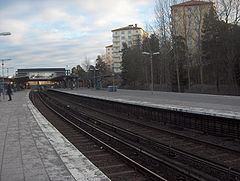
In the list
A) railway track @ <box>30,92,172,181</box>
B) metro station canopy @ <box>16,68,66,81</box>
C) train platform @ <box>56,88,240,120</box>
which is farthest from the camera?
metro station canopy @ <box>16,68,66,81</box>

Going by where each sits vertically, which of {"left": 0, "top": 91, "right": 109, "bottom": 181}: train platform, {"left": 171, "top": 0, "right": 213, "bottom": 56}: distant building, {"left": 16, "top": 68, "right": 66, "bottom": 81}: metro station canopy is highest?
{"left": 171, "top": 0, "right": 213, "bottom": 56}: distant building

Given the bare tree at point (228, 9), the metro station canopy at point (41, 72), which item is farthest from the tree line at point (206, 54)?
the metro station canopy at point (41, 72)

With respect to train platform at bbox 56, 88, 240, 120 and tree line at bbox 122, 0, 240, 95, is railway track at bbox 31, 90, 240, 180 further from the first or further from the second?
tree line at bbox 122, 0, 240, 95

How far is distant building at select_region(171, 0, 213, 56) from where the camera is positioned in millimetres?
60312

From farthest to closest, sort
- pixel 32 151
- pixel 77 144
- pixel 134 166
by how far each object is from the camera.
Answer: pixel 77 144 < pixel 32 151 < pixel 134 166

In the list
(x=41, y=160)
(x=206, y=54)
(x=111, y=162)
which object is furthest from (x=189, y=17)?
(x=41, y=160)

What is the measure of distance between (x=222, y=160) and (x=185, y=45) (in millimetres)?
54523

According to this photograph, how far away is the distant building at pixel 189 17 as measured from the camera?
60.3 metres

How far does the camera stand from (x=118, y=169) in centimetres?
1067

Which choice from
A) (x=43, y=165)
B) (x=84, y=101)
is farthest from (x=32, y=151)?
(x=84, y=101)

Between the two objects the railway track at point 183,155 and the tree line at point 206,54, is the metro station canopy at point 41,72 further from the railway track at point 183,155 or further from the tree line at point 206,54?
the railway track at point 183,155

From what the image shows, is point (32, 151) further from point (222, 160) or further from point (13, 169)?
point (222, 160)

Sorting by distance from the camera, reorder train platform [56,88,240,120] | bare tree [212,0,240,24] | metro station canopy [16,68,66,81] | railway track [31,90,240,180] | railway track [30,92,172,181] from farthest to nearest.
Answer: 1. metro station canopy [16,68,66,81]
2. bare tree [212,0,240,24]
3. train platform [56,88,240,120]
4. railway track [30,92,172,181]
5. railway track [31,90,240,180]

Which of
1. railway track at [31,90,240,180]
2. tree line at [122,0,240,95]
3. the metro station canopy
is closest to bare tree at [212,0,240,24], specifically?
tree line at [122,0,240,95]
